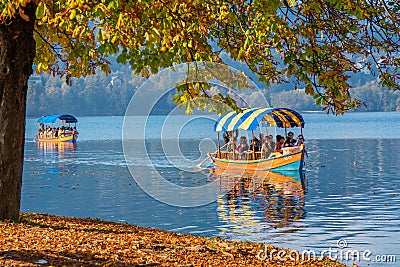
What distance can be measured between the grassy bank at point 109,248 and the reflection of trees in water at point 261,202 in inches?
386

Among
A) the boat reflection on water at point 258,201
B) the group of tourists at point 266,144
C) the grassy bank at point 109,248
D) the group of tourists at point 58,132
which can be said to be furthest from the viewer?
the group of tourists at point 58,132

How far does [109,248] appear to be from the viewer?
32.0 ft

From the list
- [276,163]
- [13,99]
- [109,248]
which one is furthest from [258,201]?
[109,248]

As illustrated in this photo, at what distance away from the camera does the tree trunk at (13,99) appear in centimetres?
1150

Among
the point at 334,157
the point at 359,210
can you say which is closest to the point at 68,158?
the point at 334,157

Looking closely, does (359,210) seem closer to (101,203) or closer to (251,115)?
(101,203)

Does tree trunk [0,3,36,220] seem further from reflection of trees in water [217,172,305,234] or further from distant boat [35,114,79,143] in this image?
distant boat [35,114,79,143]

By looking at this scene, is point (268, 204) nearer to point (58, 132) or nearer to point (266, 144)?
point (266, 144)

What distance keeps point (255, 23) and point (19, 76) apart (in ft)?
13.2

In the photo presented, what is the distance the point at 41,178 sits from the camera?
4294 centimetres

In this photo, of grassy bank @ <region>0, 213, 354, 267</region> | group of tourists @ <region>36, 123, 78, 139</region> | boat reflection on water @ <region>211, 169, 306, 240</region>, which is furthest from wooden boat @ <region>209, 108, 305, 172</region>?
group of tourists @ <region>36, 123, 78, 139</region>

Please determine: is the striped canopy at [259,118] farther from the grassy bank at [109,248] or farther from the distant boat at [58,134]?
the distant boat at [58,134]

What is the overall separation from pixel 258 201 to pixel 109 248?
19955mm

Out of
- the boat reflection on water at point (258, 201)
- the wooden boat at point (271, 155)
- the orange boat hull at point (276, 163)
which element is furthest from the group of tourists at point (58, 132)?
the orange boat hull at point (276, 163)
